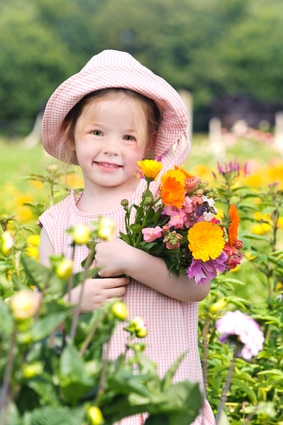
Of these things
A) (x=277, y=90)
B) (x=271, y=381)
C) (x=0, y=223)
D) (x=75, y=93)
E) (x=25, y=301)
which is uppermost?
(x=277, y=90)

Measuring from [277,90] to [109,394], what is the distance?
4259 cm

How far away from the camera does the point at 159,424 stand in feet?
3.78

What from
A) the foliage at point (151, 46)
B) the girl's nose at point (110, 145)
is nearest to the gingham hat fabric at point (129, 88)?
the girl's nose at point (110, 145)

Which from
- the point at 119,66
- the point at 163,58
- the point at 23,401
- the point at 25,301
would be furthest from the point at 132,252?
the point at 163,58

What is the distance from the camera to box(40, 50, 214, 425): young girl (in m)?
1.67

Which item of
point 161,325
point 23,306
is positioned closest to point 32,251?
point 161,325

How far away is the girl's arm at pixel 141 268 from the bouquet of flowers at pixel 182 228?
0.02 meters

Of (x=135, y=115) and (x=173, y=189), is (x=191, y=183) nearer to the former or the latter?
(x=173, y=189)

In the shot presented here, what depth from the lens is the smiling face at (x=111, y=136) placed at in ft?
5.89

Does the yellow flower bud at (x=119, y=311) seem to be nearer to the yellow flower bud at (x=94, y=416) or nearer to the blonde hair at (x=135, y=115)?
the yellow flower bud at (x=94, y=416)

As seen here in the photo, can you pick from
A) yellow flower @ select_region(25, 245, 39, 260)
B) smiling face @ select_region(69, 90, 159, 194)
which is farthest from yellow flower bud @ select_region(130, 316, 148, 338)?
yellow flower @ select_region(25, 245, 39, 260)

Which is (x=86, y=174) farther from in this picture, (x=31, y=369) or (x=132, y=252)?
(x=31, y=369)

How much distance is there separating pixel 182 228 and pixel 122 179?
29 centimetres

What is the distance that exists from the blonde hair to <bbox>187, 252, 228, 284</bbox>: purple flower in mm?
366
